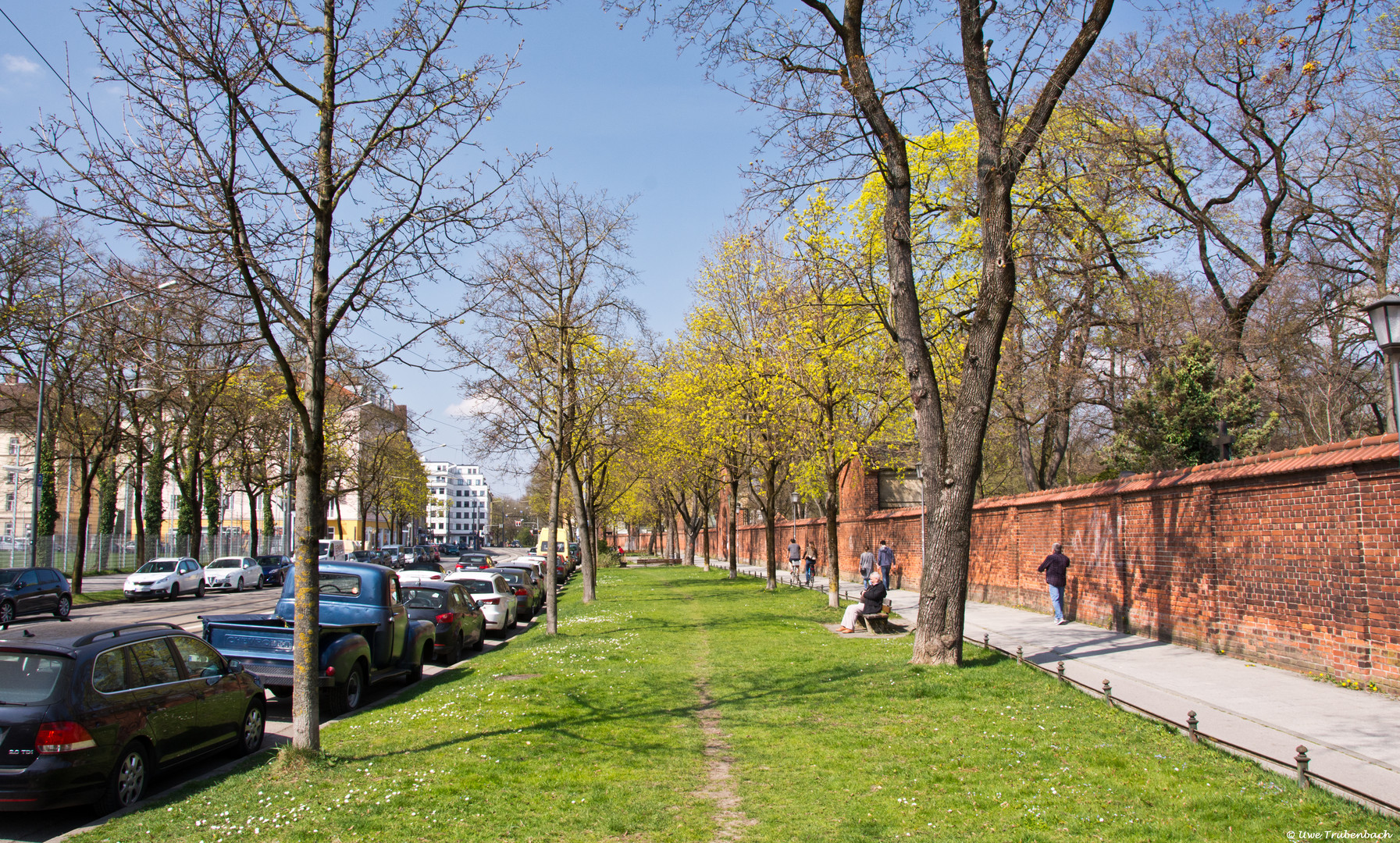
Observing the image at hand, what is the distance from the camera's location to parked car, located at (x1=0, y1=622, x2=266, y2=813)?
20.2 feet

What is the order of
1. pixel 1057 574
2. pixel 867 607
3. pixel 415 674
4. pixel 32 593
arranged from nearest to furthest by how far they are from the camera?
pixel 415 674 < pixel 867 607 < pixel 1057 574 < pixel 32 593

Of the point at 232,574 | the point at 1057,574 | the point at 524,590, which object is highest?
the point at 1057,574

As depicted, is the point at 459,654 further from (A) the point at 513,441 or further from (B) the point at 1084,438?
(B) the point at 1084,438

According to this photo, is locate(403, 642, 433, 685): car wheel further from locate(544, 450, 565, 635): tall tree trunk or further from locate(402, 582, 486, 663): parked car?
locate(544, 450, 565, 635): tall tree trunk

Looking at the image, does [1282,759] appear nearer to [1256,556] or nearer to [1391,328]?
[1391,328]

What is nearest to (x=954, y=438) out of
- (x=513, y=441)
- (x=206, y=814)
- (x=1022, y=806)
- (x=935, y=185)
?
(x=1022, y=806)

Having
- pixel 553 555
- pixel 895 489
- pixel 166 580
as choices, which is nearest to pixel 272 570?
pixel 166 580

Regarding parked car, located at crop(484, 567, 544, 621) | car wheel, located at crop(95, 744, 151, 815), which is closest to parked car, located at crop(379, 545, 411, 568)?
parked car, located at crop(484, 567, 544, 621)

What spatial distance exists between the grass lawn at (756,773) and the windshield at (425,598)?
4.11 metres

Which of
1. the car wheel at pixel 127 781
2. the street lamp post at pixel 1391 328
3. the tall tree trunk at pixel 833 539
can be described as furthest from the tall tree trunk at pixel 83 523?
the street lamp post at pixel 1391 328

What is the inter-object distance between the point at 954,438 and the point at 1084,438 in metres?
43.0

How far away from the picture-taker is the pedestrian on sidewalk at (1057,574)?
17844mm

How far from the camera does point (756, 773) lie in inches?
290

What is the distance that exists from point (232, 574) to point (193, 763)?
34596 millimetres
